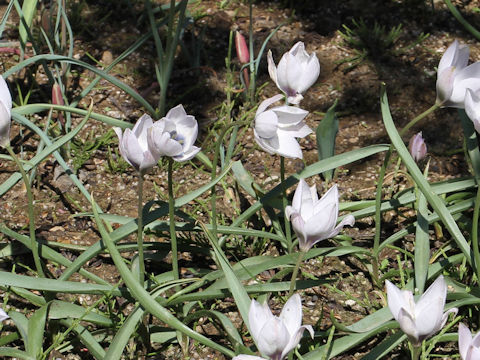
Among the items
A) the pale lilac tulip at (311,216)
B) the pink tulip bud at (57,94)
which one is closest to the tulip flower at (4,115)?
the pale lilac tulip at (311,216)

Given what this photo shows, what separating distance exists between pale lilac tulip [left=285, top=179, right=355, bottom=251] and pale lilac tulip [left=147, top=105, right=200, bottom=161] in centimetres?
25

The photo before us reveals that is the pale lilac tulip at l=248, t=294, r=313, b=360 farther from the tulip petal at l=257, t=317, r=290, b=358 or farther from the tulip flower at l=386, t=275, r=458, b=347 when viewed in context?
the tulip flower at l=386, t=275, r=458, b=347

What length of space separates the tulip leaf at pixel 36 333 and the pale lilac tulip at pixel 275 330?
0.62 meters

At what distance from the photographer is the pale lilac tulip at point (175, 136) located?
140 centimetres

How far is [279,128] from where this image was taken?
159 cm

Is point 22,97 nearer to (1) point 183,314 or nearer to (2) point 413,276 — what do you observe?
(1) point 183,314

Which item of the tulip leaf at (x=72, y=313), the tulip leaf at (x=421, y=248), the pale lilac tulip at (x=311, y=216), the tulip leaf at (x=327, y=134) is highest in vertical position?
the pale lilac tulip at (x=311, y=216)

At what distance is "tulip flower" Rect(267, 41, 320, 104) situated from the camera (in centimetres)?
165

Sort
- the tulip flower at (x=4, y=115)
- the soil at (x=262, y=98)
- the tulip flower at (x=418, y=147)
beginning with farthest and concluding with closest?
the soil at (x=262, y=98)
the tulip flower at (x=418, y=147)
the tulip flower at (x=4, y=115)

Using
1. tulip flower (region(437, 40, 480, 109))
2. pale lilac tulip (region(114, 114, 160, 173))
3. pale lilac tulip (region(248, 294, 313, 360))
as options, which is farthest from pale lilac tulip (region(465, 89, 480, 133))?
pale lilac tulip (region(114, 114, 160, 173))

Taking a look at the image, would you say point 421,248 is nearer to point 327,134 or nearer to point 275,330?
point 327,134

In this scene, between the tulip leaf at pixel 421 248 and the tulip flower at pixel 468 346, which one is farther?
→ the tulip leaf at pixel 421 248

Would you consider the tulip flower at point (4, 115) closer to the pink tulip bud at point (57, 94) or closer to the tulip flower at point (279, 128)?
the tulip flower at point (279, 128)

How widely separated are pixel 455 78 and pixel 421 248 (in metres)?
0.45
